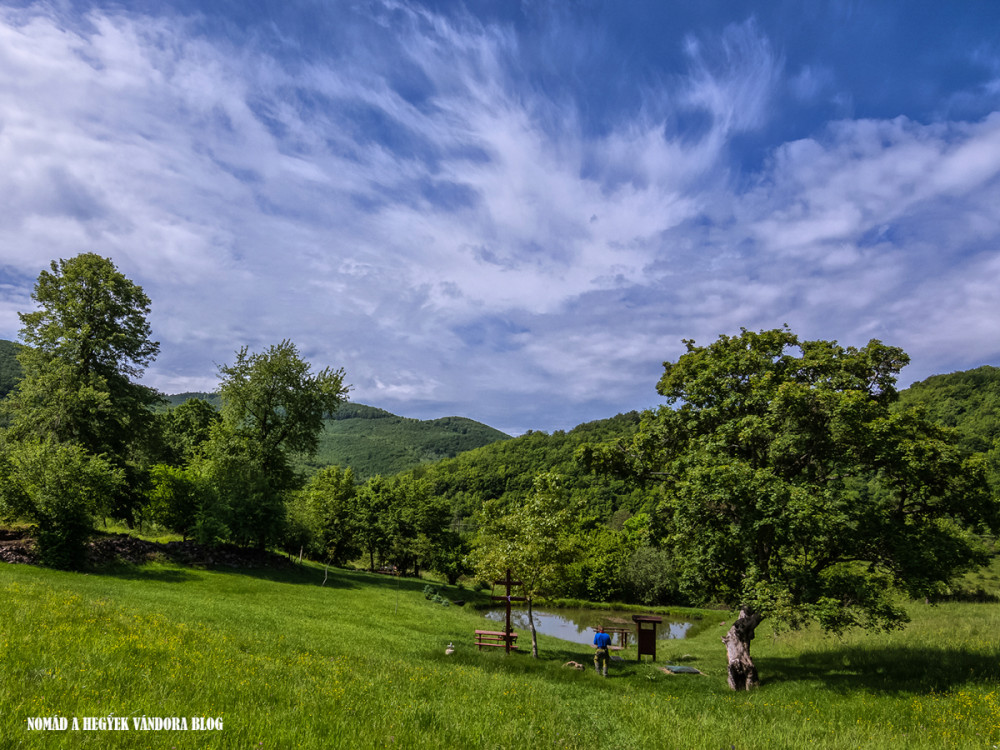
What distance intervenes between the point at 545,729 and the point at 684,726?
3444mm

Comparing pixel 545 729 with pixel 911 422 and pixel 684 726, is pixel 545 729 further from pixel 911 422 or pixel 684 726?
pixel 911 422

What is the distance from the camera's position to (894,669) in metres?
16.7

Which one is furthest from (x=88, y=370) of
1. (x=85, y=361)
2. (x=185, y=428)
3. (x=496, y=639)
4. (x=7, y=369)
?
(x=7, y=369)

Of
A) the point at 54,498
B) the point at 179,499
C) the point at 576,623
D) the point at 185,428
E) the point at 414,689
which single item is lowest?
the point at 576,623

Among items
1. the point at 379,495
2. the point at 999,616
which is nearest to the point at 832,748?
the point at 999,616

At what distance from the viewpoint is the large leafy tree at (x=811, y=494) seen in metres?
15.2

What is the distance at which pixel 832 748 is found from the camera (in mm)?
9172

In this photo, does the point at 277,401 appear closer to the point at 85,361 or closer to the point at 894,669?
the point at 85,361

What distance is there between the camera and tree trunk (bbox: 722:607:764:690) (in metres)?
17.5

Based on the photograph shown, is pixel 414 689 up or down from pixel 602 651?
up

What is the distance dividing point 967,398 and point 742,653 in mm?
148298

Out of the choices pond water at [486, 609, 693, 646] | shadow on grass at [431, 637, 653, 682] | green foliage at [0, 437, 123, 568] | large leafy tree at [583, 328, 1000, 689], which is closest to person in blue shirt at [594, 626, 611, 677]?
shadow on grass at [431, 637, 653, 682]

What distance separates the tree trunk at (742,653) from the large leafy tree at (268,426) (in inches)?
1482

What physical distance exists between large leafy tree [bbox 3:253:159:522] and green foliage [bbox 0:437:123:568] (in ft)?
19.9
